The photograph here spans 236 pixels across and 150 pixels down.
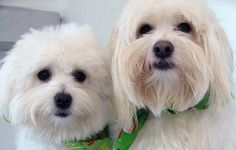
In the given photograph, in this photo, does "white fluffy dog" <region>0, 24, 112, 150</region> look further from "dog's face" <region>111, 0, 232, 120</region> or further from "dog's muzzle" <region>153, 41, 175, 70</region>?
"dog's muzzle" <region>153, 41, 175, 70</region>

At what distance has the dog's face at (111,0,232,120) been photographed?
113 cm

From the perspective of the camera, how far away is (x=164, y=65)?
113 cm

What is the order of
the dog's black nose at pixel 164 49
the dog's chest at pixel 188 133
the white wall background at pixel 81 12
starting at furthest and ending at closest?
the white wall background at pixel 81 12
the dog's chest at pixel 188 133
the dog's black nose at pixel 164 49

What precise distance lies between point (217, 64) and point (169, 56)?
13 centimetres

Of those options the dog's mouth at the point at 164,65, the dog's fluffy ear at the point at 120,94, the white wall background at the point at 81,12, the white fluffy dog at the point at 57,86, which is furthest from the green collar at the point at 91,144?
the white wall background at the point at 81,12

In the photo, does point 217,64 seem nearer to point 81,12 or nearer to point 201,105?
point 201,105

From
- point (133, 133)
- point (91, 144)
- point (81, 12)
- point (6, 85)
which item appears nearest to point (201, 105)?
point (133, 133)

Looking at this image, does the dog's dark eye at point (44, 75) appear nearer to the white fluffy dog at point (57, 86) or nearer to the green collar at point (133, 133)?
the white fluffy dog at point (57, 86)

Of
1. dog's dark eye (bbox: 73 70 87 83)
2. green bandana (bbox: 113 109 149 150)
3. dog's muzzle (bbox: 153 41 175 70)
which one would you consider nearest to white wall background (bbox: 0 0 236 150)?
dog's dark eye (bbox: 73 70 87 83)

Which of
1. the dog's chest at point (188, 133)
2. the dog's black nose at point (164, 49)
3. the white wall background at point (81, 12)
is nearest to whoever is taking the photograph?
the dog's black nose at point (164, 49)

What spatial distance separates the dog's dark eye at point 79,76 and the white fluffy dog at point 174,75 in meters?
0.13

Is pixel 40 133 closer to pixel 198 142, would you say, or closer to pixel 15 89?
pixel 15 89

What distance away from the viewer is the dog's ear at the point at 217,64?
116cm

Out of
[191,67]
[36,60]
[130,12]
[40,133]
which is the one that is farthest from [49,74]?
[191,67]
